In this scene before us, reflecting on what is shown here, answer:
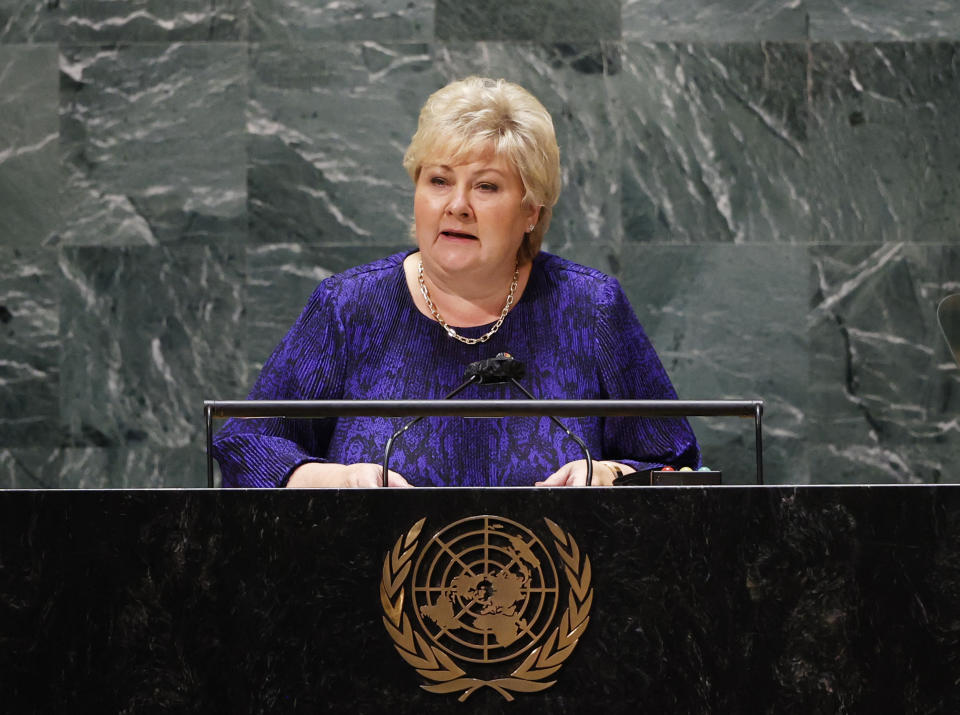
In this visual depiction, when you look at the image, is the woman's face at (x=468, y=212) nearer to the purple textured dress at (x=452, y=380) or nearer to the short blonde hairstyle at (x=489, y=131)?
the short blonde hairstyle at (x=489, y=131)

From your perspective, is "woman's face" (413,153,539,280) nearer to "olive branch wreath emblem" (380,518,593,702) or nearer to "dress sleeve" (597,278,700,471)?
"dress sleeve" (597,278,700,471)

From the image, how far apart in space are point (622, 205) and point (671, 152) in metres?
0.23

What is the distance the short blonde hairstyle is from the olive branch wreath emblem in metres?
1.18

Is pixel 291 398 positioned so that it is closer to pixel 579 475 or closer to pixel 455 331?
pixel 455 331

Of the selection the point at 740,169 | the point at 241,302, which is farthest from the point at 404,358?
the point at 740,169

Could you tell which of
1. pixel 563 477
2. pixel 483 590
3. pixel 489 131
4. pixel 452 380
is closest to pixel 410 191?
pixel 489 131

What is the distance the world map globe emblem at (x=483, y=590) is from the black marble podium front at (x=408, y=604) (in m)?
0.03

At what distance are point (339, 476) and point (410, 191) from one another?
1868mm

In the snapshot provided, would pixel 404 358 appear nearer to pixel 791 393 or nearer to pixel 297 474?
pixel 297 474

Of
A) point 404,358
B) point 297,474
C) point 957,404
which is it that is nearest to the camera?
point 297,474

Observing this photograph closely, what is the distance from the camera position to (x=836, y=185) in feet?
12.6

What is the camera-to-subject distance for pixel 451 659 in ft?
5.16

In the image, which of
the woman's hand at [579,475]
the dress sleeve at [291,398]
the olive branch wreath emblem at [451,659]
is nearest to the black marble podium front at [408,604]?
the olive branch wreath emblem at [451,659]

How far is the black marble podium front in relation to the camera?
1561 mm
